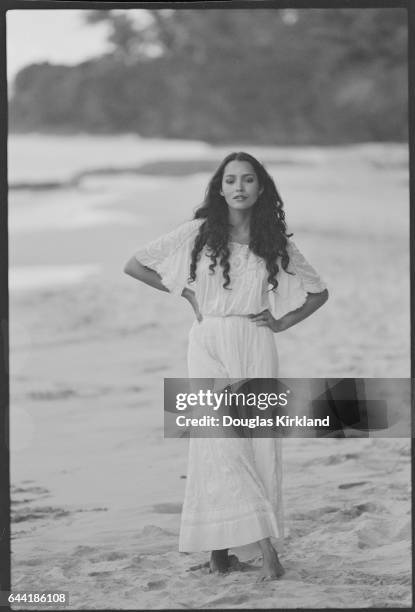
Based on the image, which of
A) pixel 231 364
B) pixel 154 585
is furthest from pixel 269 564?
pixel 231 364

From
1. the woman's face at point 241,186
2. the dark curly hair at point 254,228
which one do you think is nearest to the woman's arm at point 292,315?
the dark curly hair at point 254,228

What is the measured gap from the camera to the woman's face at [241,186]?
10.1 ft

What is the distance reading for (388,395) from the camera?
11.0ft

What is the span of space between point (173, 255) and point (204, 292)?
159 mm

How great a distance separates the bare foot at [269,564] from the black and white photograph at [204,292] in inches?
0.4

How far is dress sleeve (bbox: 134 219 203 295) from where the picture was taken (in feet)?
10.2

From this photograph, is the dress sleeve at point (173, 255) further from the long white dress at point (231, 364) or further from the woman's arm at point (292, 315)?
the woman's arm at point (292, 315)

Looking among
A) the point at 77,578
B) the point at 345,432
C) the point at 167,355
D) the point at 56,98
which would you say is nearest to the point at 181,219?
the point at 167,355

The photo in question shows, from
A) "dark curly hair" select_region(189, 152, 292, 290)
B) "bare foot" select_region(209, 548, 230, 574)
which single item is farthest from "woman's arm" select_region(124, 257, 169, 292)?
"bare foot" select_region(209, 548, 230, 574)

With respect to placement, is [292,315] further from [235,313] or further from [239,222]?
[239,222]

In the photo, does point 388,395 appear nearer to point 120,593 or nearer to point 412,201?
point 412,201

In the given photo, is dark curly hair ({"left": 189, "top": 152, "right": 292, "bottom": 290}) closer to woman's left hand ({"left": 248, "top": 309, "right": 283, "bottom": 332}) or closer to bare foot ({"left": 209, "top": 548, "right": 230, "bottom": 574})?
woman's left hand ({"left": 248, "top": 309, "right": 283, "bottom": 332})

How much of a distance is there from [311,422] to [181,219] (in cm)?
83

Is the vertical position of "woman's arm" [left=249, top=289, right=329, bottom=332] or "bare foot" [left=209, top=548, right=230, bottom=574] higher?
"woman's arm" [left=249, top=289, right=329, bottom=332]
